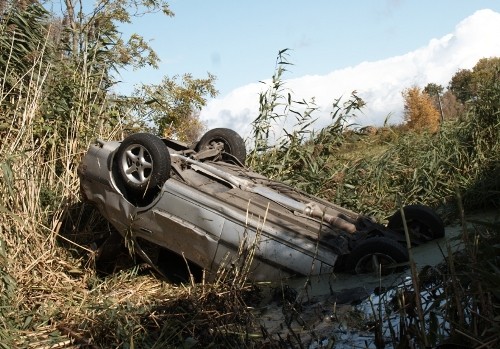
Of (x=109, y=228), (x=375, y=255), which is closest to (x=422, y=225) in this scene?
(x=375, y=255)

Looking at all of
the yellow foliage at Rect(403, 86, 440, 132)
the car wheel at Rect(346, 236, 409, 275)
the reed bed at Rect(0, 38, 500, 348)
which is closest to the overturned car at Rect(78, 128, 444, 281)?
the car wheel at Rect(346, 236, 409, 275)

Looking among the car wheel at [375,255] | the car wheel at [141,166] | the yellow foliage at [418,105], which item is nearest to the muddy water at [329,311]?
the car wheel at [375,255]

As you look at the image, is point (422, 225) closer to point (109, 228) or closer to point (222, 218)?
point (222, 218)

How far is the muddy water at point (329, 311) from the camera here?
3496 mm

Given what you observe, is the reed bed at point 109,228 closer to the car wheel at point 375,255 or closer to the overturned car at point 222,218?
the overturned car at point 222,218

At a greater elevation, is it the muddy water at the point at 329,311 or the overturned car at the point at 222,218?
the overturned car at the point at 222,218

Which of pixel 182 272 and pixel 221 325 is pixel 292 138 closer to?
pixel 182 272

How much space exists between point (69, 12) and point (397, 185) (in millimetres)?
15688

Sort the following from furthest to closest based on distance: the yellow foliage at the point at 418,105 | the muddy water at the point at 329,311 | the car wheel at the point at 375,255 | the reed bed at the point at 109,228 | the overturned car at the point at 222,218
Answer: the yellow foliage at the point at 418,105
the overturned car at the point at 222,218
the car wheel at the point at 375,255
the reed bed at the point at 109,228
the muddy water at the point at 329,311

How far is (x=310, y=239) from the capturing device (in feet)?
16.7

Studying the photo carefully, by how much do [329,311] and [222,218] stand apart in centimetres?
142

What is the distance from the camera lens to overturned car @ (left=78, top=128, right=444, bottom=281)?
5.05m

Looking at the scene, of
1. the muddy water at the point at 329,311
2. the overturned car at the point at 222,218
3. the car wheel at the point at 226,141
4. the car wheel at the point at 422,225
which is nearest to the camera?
the muddy water at the point at 329,311

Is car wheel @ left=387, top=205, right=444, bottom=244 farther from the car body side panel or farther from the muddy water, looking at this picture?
the car body side panel
